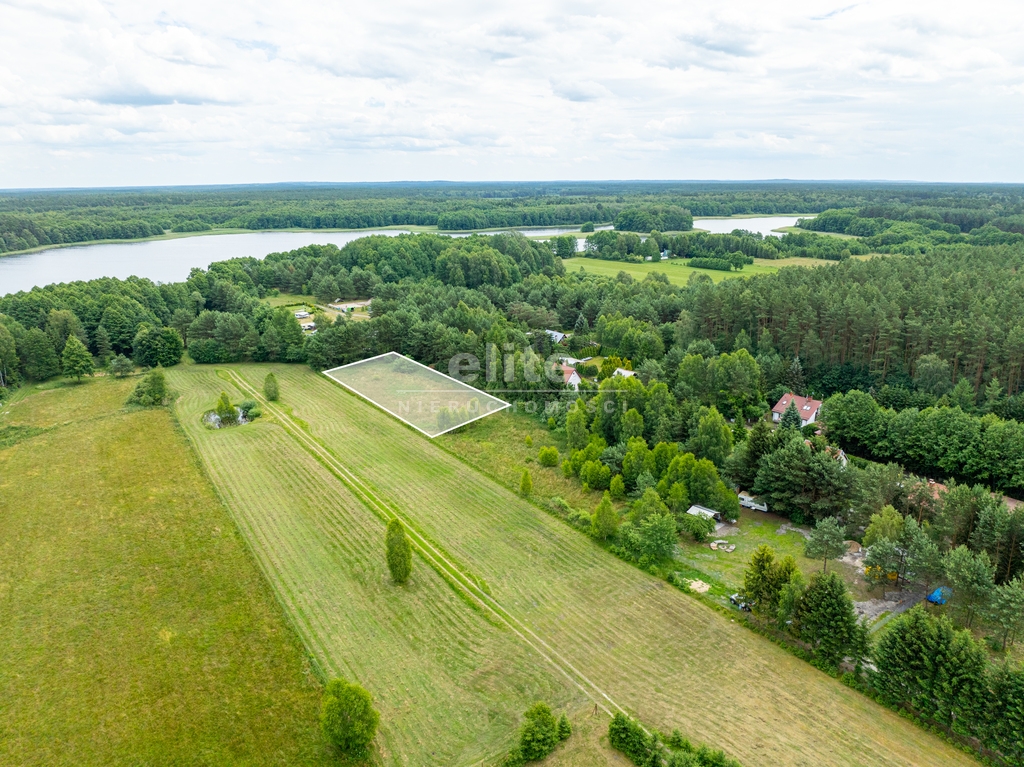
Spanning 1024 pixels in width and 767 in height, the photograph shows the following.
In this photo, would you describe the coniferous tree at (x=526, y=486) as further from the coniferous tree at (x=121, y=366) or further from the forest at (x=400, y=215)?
the forest at (x=400, y=215)

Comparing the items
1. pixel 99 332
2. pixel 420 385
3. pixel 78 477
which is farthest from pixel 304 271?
pixel 78 477

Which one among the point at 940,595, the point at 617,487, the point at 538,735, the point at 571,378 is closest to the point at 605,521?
the point at 617,487

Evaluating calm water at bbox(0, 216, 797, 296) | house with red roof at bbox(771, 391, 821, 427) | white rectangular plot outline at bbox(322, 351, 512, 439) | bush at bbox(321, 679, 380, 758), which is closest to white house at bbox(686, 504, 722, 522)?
house with red roof at bbox(771, 391, 821, 427)

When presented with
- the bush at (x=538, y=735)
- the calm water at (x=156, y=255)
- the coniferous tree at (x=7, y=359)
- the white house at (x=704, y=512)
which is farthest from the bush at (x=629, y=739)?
the calm water at (x=156, y=255)

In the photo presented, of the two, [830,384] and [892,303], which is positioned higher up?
[892,303]

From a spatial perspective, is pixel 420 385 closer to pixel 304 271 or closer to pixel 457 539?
pixel 457 539
